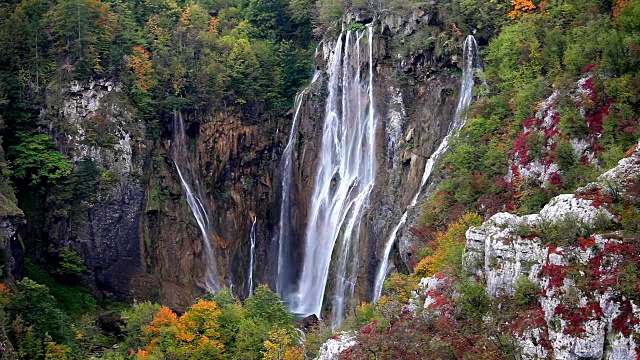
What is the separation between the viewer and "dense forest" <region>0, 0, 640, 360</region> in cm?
2083

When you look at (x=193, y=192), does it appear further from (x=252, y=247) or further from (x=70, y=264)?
(x=70, y=264)

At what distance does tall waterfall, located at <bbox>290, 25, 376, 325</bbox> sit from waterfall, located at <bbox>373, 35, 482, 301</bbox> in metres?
3.03

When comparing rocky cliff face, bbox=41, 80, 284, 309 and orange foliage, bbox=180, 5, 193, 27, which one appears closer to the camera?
rocky cliff face, bbox=41, 80, 284, 309

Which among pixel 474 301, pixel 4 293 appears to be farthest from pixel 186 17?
pixel 474 301

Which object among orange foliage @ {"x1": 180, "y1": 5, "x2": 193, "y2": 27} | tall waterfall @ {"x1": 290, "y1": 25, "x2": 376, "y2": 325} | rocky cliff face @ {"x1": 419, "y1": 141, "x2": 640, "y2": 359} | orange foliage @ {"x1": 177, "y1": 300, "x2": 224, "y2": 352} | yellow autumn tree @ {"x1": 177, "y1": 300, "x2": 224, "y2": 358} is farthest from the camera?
orange foliage @ {"x1": 180, "y1": 5, "x2": 193, "y2": 27}

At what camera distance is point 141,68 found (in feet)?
152

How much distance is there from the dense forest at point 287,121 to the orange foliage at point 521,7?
0.12 meters

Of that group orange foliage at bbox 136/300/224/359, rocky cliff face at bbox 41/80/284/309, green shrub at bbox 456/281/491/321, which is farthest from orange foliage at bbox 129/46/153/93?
green shrub at bbox 456/281/491/321

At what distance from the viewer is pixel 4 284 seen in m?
34.3

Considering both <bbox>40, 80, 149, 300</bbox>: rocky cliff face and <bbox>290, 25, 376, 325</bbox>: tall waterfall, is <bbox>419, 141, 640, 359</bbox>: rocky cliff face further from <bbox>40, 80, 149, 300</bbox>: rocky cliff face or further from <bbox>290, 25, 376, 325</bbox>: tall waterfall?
<bbox>40, 80, 149, 300</bbox>: rocky cliff face

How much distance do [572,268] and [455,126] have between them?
18.9 metres

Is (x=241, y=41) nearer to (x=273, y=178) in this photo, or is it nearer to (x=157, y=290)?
(x=273, y=178)

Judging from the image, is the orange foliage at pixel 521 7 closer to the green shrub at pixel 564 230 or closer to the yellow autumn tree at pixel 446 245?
the yellow autumn tree at pixel 446 245

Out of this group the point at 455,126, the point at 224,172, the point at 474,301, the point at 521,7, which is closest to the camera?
the point at 474,301
